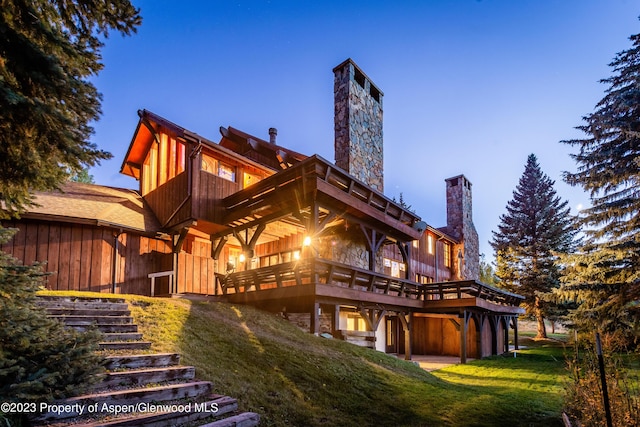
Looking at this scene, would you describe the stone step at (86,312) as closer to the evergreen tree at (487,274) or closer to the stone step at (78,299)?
the stone step at (78,299)

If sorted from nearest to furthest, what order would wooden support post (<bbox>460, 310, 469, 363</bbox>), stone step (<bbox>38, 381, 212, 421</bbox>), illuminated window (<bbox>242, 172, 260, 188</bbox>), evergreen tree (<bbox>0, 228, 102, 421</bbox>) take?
1. evergreen tree (<bbox>0, 228, 102, 421</bbox>)
2. stone step (<bbox>38, 381, 212, 421</bbox>)
3. wooden support post (<bbox>460, 310, 469, 363</bbox>)
4. illuminated window (<bbox>242, 172, 260, 188</bbox>)

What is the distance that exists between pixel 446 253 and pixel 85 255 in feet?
69.1

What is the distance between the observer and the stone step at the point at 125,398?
12.6 ft

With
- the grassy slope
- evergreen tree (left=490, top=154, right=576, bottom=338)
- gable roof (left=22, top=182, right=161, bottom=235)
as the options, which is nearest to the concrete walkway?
the grassy slope

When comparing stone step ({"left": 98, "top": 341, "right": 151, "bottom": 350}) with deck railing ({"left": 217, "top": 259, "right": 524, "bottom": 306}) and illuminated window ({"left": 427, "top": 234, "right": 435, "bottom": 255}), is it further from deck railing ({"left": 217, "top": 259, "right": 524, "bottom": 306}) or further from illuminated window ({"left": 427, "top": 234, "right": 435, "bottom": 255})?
illuminated window ({"left": 427, "top": 234, "right": 435, "bottom": 255})

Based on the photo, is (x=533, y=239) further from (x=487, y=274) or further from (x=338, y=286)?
(x=338, y=286)

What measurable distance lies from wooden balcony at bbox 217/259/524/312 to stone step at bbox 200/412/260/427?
5204 mm

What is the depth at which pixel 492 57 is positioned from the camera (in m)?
16.3

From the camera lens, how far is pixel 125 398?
4.38 m

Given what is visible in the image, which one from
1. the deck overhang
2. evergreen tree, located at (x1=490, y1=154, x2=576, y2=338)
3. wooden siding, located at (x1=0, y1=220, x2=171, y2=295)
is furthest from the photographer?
evergreen tree, located at (x1=490, y1=154, x2=576, y2=338)

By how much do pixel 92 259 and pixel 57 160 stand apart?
10.00m

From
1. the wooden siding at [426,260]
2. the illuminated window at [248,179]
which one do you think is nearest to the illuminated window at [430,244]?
the wooden siding at [426,260]

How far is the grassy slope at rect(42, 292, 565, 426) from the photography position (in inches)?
223

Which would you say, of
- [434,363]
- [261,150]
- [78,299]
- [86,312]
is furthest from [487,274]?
[86,312]
